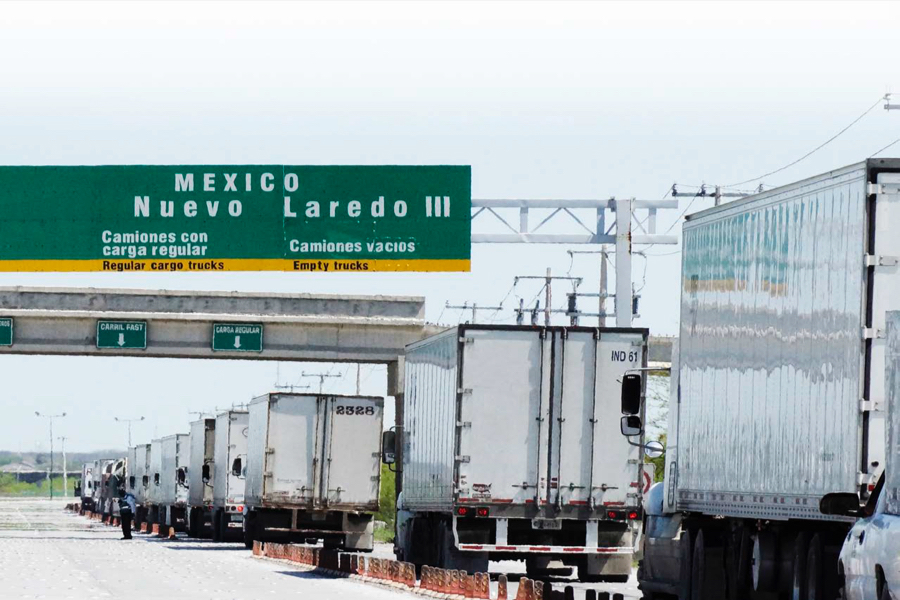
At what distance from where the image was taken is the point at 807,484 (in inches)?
658

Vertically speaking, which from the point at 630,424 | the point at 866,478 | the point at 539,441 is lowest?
the point at 539,441

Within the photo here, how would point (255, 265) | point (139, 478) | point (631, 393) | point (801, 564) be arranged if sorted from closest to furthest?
1. point (801, 564)
2. point (631, 393)
3. point (255, 265)
4. point (139, 478)

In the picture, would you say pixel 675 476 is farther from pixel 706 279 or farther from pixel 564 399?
pixel 564 399

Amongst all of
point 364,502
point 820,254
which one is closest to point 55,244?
point 364,502

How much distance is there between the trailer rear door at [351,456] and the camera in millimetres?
40969

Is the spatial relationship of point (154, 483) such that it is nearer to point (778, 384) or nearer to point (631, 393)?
point (631, 393)

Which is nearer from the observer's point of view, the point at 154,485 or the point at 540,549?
the point at 540,549

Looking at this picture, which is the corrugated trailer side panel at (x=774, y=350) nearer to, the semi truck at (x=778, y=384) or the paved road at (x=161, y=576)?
the semi truck at (x=778, y=384)

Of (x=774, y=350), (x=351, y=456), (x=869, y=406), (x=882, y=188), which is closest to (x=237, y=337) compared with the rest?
(x=351, y=456)

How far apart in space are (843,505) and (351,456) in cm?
2743

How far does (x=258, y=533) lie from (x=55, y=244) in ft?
24.1

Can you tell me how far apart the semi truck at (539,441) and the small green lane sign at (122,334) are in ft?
90.6

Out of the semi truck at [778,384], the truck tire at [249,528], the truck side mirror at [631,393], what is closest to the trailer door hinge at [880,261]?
the semi truck at [778,384]

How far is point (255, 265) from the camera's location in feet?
142
